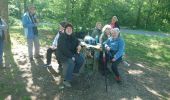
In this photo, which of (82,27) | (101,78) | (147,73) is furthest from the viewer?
(82,27)

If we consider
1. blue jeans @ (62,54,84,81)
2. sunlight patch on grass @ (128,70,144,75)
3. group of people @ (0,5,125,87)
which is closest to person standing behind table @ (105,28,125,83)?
group of people @ (0,5,125,87)

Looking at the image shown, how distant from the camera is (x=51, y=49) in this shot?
1035 cm

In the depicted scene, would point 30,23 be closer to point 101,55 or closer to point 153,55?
point 101,55

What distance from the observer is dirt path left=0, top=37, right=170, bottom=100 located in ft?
28.3

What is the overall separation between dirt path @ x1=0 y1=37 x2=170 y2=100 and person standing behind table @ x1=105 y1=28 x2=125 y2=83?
0.45 metres

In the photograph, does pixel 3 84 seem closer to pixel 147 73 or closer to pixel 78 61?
pixel 78 61

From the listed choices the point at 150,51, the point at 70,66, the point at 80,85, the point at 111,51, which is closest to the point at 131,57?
the point at 150,51

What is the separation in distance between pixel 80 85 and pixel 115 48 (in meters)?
1.43

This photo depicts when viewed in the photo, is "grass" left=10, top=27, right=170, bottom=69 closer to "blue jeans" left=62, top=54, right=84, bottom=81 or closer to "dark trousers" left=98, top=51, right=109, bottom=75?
"dark trousers" left=98, top=51, right=109, bottom=75

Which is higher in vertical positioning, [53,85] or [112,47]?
[112,47]

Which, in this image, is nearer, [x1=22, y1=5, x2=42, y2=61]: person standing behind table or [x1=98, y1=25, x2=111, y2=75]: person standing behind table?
[x1=98, y1=25, x2=111, y2=75]: person standing behind table

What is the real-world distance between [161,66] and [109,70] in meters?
3.24

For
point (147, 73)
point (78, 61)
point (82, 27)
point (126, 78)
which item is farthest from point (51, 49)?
point (82, 27)

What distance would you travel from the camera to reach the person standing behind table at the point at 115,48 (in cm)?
951
